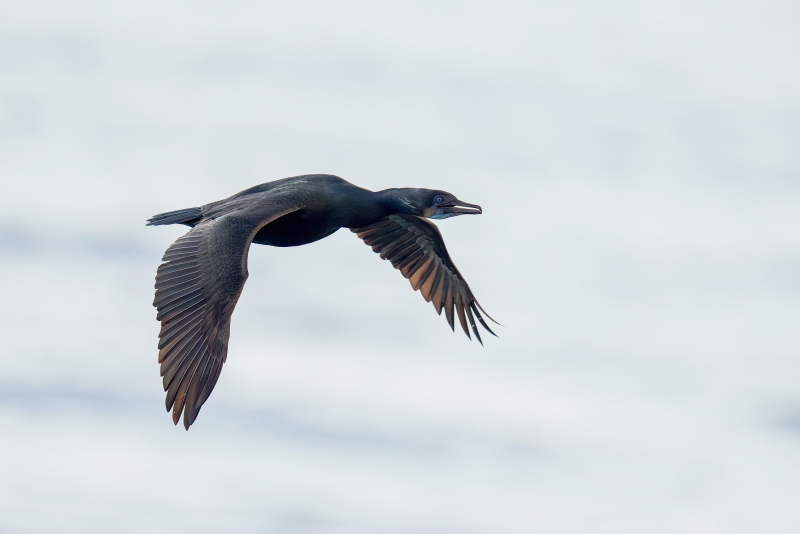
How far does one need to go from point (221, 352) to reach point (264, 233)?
3284 mm

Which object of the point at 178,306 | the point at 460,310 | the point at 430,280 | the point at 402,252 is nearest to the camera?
the point at 178,306

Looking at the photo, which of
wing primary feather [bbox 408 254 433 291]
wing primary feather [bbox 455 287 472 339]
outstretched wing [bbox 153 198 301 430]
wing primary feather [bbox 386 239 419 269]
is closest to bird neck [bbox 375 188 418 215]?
wing primary feather [bbox 386 239 419 269]

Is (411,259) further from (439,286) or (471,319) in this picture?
(471,319)

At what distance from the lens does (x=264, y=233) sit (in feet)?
69.4

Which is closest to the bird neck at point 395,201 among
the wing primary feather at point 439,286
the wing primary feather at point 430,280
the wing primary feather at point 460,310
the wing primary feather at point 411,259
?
the wing primary feather at point 411,259

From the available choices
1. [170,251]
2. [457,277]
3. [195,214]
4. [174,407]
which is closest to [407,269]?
[457,277]

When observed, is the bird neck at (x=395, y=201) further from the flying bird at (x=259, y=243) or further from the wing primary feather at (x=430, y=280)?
the wing primary feather at (x=430, y=280)

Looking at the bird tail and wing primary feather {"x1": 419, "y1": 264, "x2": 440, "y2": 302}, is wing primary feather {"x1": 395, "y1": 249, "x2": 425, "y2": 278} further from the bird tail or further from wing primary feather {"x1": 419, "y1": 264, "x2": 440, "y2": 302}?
the bird tail

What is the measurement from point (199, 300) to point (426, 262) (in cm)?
621

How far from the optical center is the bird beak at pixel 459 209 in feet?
73.7

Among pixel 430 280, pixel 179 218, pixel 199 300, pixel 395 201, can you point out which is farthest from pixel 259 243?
pixel 430 280

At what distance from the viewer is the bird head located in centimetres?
2242

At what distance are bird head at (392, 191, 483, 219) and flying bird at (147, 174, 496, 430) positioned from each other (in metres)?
0.02

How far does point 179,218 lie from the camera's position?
21344 mm
